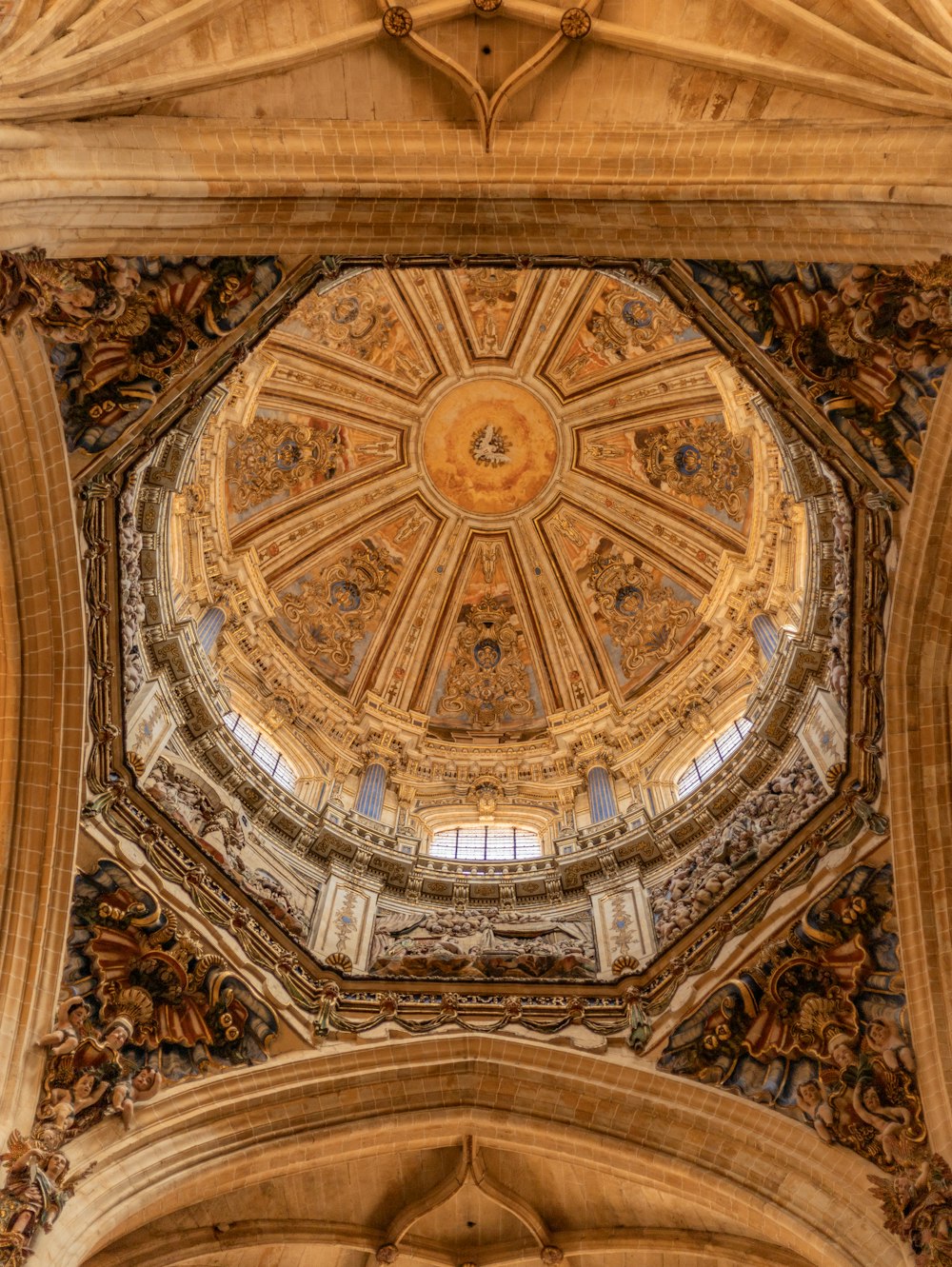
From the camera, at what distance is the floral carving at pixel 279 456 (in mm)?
24844

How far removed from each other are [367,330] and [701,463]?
25.9 ft

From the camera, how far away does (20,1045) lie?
1266cm

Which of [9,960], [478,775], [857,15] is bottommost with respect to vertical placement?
[9,960]

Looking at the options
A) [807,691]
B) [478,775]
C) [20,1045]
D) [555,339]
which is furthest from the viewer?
[555,339]

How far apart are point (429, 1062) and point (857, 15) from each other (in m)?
11.5

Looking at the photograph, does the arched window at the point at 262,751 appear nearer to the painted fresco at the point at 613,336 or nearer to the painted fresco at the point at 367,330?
the painted fresco at the point at 367,330

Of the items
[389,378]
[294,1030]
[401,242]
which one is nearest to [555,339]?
[389,378]

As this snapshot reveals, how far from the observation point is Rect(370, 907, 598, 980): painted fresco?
15852 millimetres

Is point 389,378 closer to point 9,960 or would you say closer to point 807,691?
point 807,691

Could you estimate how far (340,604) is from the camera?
26.4 meters

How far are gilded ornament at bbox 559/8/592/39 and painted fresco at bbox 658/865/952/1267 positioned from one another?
9457 mm

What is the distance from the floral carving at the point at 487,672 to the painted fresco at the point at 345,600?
199cm

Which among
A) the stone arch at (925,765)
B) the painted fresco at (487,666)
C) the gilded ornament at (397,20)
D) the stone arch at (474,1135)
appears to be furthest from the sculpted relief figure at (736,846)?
the gilded ornament at (397,20)

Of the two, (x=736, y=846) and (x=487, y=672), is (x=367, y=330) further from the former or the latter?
(x=736, y=846)
